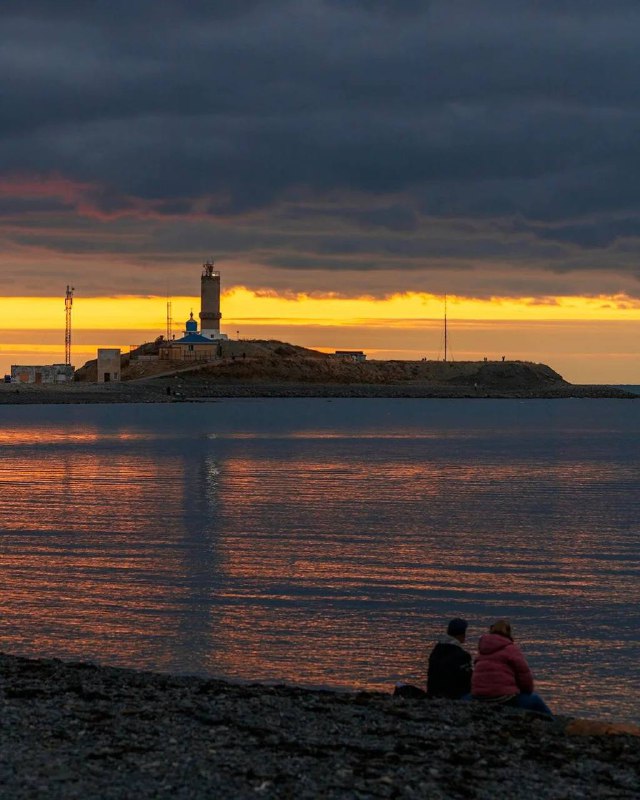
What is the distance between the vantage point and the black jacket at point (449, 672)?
16.5 metres

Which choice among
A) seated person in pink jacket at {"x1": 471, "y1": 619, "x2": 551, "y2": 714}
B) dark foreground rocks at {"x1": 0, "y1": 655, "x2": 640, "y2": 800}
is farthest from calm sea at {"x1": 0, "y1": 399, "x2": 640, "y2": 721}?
dark foreground rocks at {"x1": 0, "y1": 655, "x2": 640, "y2": 800}

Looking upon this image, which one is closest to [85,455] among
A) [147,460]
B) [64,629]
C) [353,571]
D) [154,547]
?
[147,460]

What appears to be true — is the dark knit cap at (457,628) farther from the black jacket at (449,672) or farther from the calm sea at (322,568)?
the calm sea at (322,568)

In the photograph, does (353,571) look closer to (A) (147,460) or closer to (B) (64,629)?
(B) (64,629)

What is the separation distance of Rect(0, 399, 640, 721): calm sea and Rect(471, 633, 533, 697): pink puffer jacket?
64.3 inches

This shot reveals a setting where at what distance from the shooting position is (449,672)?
1644 cm

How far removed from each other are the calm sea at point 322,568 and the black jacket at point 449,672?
5.52 ft

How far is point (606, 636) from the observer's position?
71.2 feet

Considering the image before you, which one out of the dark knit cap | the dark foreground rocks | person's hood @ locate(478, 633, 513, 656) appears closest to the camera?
the dark foreground rocks

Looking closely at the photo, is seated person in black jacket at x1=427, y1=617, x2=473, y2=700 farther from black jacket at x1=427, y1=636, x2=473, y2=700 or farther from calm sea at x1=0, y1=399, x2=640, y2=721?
calm sea at x1=0, y1=399, x2=640, y2=721

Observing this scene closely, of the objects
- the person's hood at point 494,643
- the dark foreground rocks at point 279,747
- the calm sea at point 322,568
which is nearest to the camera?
the dark foreground rocks at point 279,747

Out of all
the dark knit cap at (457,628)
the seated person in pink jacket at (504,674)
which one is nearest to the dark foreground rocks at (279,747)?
the seated person in pink jacket at (504,674)

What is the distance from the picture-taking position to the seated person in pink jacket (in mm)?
15562

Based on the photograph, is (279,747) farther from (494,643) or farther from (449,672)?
(449,672)
